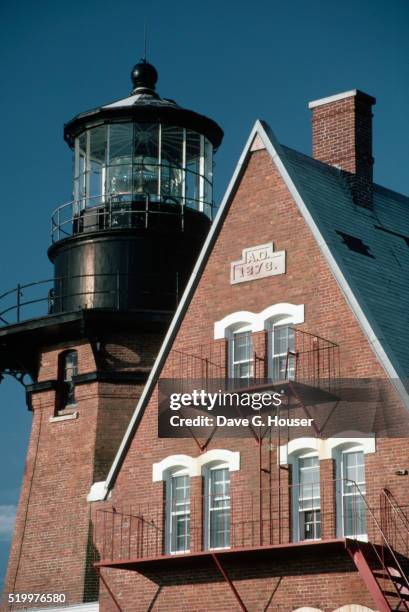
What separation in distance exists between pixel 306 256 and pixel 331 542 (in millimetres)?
5489

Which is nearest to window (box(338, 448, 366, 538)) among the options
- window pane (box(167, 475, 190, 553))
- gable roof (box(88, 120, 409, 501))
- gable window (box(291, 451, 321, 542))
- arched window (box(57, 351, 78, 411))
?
gable window (box(291, 451, 321, 542))

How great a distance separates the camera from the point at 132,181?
35.2 m

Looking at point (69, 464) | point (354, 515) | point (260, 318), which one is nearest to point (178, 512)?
point (260, 318)

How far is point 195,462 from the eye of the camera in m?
28.8

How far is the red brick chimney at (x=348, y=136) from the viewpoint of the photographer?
102ft

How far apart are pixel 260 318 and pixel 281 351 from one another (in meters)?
0.75

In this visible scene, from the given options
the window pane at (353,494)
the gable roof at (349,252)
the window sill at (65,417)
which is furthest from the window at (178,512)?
the window sill at (65,417)

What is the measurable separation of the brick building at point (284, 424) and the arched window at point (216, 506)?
0.08ft

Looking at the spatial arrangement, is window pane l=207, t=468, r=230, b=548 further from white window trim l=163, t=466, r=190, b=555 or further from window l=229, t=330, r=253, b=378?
window l=229, t=330, r=253, b=378

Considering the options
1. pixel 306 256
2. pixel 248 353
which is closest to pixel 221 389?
pixel 248 353

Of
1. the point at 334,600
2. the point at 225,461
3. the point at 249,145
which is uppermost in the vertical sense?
the point at 249,145

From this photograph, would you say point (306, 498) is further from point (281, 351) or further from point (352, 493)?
point (281, 351)

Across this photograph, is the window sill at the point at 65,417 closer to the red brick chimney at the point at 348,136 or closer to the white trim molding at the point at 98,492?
the white trim molding at the point at 98,492

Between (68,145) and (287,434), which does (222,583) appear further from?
(68,145)
